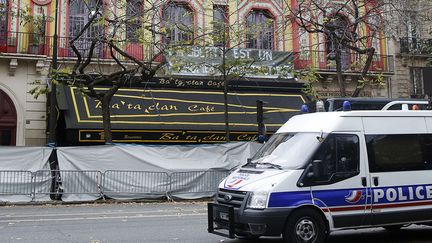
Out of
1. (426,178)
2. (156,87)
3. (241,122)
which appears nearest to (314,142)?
(426,178)

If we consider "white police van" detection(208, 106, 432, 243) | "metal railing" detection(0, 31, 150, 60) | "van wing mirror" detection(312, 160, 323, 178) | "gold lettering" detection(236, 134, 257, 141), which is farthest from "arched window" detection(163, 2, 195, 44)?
"van wing mirror" detection(312, 160, 323, 178)

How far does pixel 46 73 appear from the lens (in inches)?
808

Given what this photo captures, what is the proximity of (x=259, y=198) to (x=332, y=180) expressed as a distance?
128 cm

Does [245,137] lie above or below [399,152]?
above

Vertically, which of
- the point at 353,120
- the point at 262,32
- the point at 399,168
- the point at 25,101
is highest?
the point at 262,32

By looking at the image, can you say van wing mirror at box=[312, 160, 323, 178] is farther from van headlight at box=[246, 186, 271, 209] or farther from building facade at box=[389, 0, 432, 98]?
building facade at box=[389, 0, 432, 98]

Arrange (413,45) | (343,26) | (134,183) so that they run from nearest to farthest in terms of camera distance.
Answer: (134,183) → (343,26) → (413,45)

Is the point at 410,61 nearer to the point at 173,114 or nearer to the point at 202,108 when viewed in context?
the point at 202,108

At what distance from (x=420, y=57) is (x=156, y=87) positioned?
1428cm

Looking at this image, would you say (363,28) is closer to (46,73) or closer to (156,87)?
(156,87)

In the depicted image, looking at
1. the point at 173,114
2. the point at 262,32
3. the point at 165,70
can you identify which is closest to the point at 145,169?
the point at 173,114

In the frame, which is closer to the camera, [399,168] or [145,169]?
[399,168]

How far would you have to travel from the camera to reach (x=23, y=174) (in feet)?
A: 50.3

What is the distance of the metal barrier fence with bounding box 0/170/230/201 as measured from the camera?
15.3 metres
